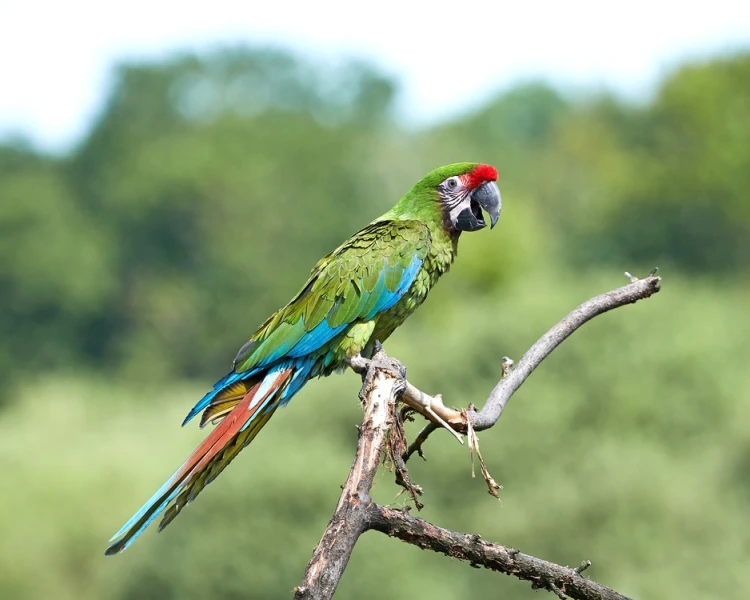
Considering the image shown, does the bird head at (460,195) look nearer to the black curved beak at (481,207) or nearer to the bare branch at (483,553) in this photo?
the black curved beak at (481,207)

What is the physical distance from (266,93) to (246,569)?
118 ft

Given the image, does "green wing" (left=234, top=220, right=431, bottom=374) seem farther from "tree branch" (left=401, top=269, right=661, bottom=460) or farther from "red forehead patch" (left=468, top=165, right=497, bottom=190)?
"tree branch" (left=401, top=269, right=661, bottom=460)

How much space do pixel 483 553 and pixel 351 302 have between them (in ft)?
4.68

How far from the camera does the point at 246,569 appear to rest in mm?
8758

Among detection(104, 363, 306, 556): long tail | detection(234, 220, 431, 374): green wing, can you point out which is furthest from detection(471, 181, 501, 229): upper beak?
detection(104, 363, 306, 556): long tail

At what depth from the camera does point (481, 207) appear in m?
3.89

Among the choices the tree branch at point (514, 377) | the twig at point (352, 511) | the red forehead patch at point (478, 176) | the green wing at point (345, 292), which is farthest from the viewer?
the red forehead patch at point (478, 176)

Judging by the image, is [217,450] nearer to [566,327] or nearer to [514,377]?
[514,377]

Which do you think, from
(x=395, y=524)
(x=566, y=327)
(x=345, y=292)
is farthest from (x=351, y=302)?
(x=395, y=524)

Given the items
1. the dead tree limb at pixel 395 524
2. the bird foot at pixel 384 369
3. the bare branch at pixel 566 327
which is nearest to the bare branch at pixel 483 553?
the dead tree limb at pixel 395 524

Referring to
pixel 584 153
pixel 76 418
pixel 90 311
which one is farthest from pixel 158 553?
pixel 584 153

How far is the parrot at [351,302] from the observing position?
10.8 feet

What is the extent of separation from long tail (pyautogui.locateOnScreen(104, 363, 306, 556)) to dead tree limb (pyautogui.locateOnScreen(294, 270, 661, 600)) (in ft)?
1.79

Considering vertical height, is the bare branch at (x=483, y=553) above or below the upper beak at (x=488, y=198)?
below
